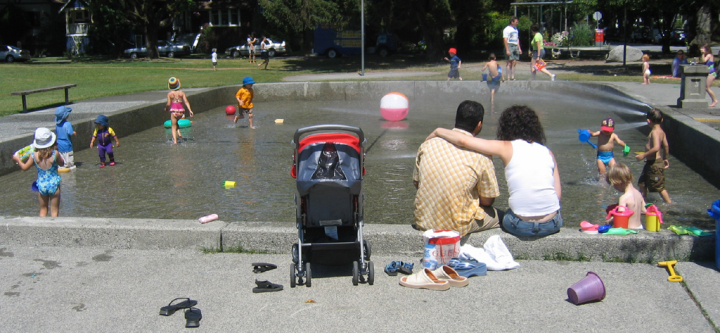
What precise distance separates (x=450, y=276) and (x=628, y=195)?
2.27 meters

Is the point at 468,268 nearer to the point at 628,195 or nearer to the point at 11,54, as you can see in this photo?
the point at 628,195

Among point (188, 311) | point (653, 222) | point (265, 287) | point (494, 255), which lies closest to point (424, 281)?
point (494, 255)

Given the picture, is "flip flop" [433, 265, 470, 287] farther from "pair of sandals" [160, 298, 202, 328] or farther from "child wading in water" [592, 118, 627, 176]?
"child wading in water" [592, 118, 627, 176]

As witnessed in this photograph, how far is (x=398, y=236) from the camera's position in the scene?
5461 mm

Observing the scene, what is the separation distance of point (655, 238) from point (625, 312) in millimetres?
1103

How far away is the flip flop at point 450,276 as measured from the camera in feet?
15.8

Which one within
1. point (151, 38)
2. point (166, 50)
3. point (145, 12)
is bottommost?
point (166, 50)

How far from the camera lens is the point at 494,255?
5.20m

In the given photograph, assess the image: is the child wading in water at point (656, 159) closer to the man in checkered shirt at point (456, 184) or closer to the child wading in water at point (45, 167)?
the man in checkered shirt at point (456, 184)

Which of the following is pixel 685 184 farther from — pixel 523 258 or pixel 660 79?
pixel 660 79

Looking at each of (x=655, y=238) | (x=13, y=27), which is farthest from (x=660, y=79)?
(x=13, y=27)

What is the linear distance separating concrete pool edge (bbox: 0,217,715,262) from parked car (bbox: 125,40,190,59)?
47.3 m

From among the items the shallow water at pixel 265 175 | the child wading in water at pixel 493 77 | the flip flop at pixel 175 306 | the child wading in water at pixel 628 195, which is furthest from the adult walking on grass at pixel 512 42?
the flip flop at pixel 175 306

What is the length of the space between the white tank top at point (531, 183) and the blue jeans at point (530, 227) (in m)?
0.08
